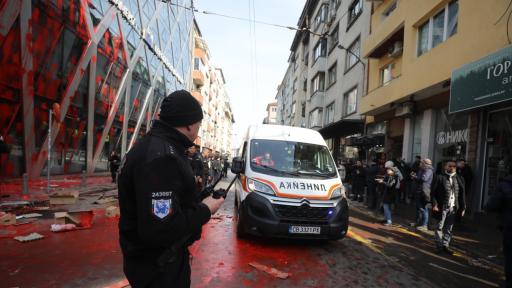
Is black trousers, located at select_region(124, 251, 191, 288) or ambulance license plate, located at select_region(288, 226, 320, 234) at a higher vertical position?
black trousers, located at select_region(124, 251, 191, 288)

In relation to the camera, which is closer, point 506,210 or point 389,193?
point 506,210

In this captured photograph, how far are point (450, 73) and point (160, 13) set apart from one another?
26.1m

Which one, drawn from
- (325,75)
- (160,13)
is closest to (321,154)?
(325,75)

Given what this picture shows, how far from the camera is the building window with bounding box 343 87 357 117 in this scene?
74.0 feet

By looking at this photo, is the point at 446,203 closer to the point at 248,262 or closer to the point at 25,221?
the point at 248,262

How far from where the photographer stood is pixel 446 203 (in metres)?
6.67

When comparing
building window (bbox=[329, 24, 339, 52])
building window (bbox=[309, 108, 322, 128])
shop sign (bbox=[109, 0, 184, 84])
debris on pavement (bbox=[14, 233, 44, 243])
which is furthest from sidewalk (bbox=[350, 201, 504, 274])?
building window (bbox=[309, 108, 322, 128])

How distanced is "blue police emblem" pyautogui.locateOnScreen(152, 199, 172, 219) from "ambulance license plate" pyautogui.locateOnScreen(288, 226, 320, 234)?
4.37 meters

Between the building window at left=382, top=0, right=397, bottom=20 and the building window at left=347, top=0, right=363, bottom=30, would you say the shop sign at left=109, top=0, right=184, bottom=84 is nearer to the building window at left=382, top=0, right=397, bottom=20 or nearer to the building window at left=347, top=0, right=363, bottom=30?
the building window at left=347, top=0, right=363, bottom=30

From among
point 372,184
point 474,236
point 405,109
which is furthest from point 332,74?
point 474,236

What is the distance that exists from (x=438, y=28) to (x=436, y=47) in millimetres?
1359

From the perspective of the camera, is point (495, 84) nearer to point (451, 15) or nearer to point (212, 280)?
point (451, 15)

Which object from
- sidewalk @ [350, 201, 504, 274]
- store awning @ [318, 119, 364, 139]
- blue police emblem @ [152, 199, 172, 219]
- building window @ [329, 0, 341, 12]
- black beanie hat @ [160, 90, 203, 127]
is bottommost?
sidewalk @ [350, 201, 504, 274]

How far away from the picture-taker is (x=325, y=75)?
1233 inches
